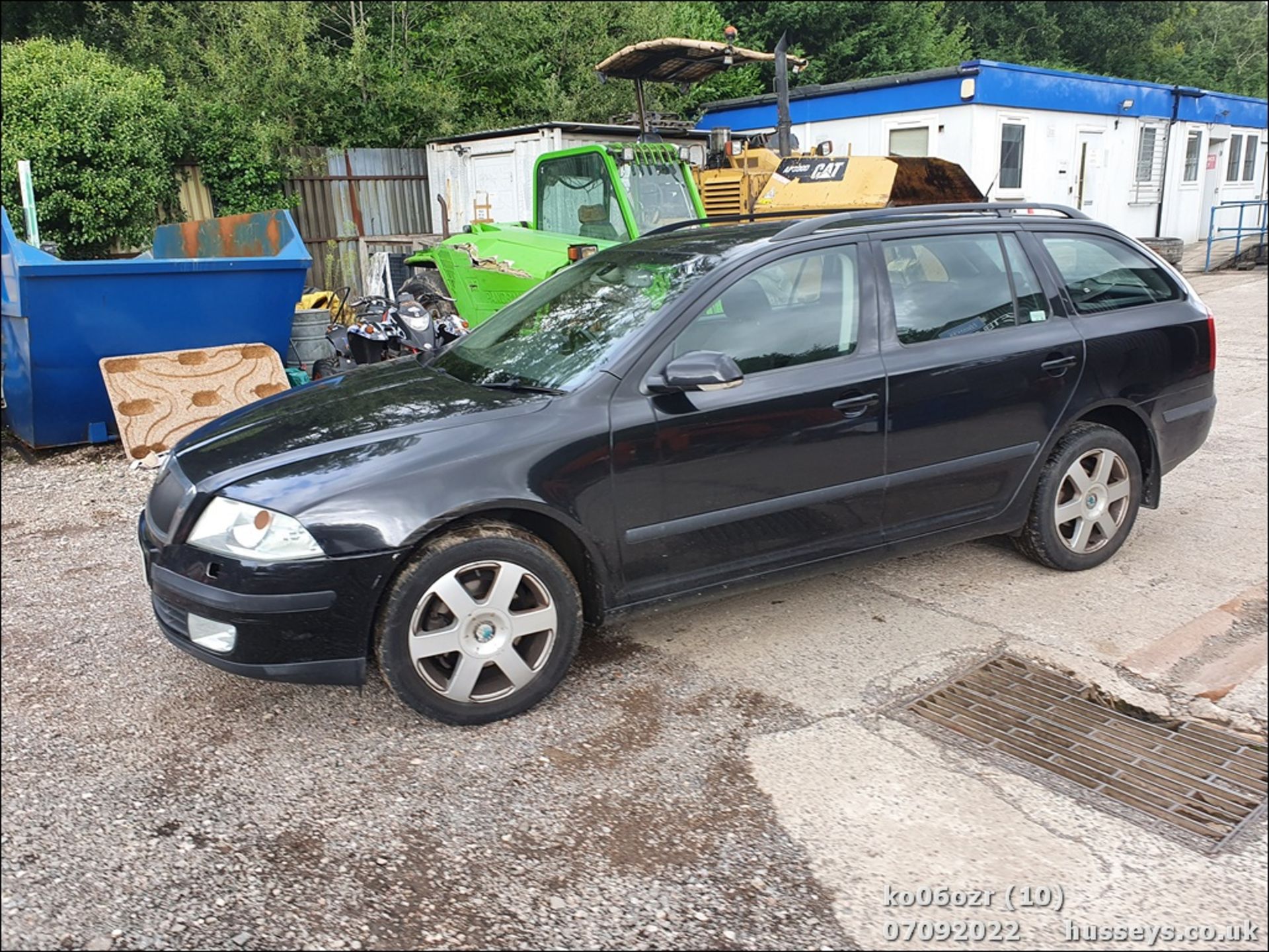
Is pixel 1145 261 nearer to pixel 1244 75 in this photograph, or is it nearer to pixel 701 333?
pixel 701 333

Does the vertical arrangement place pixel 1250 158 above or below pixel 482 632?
above

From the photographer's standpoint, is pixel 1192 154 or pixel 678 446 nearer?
pixel 678 446

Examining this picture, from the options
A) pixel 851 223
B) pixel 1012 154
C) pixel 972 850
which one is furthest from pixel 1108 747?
pixel 1012 154

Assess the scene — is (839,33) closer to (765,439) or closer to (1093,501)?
(1093,501)

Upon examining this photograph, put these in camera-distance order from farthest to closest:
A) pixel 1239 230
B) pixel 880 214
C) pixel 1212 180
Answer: pixel 1212 180
pixel 1239 230
pixel 880 214

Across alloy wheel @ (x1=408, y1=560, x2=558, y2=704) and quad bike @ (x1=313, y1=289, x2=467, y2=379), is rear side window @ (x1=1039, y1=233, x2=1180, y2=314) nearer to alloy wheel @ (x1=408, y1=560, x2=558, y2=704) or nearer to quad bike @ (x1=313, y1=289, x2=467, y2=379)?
alloy wheel @ (x1=408, y1=560, x2=558, y2=704)

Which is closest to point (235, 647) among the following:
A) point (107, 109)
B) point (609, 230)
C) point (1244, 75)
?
point (609, 230)

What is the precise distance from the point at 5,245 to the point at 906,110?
1356 centimetres

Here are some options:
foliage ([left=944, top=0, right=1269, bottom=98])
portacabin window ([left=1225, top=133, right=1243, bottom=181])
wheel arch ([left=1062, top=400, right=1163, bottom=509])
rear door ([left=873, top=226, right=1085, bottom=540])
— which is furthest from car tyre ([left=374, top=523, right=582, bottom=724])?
foliage ([left=944, top=0, right=1269, bottom=98])

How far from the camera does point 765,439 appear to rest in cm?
384

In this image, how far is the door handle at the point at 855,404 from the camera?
3986 millimetres

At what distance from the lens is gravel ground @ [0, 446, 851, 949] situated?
259 centimetres

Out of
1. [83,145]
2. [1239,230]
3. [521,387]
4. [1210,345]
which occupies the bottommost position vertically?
[1239,230]

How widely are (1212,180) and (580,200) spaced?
20.1m
